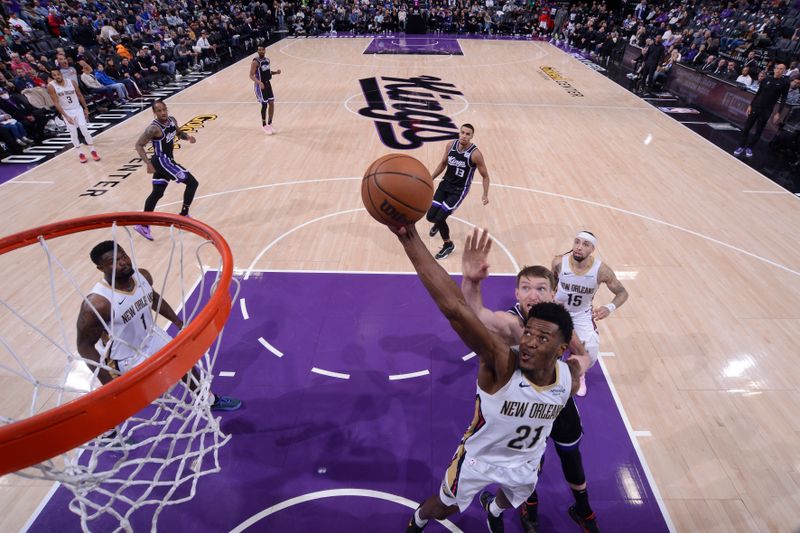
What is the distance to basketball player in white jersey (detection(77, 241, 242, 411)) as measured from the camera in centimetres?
319

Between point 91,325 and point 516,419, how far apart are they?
2856 millimetres

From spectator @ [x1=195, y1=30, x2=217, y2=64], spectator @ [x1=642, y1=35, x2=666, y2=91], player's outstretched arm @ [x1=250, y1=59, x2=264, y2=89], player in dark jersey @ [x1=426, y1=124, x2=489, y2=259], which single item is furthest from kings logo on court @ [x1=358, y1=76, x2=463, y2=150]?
spectator @ [x1=195, y1=30, x2=217, y2=64]

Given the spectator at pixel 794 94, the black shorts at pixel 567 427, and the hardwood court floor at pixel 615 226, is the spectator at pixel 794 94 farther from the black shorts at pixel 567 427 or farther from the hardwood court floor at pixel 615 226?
the black shorts at pixel 567 427

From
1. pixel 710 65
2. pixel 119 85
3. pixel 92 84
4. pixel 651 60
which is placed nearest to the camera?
pixel 92 84

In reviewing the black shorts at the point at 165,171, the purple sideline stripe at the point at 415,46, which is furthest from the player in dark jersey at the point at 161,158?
the purple sideline stripe at the point at 415,46

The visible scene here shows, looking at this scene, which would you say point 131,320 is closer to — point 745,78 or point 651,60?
point 745,78

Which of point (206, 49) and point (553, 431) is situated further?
point (206, 49)

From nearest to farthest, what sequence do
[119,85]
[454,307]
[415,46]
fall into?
[454,307]
[119,85]
[415,46]

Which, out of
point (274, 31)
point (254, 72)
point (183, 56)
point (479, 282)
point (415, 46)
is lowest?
point (274, 31)

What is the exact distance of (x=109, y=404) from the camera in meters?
1.93

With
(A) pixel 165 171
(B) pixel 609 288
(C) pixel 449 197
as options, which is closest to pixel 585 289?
(B) pixel 609 288

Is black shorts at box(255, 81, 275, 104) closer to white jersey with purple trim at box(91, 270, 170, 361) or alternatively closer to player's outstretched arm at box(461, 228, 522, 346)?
white jersey with purple trim at box(91, 270, 170, 361)

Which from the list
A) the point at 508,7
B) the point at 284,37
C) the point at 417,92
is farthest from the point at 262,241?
the point at 508,7

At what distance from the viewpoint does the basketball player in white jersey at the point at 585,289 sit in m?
4.12
